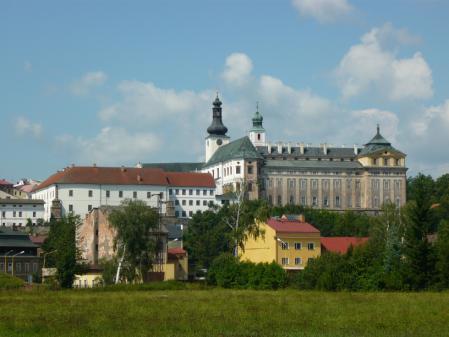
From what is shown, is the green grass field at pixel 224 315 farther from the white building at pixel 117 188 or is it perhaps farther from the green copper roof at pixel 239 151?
the green copper roof at pixel 239 151

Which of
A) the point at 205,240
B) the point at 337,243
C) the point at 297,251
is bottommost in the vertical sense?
the point at 297,251

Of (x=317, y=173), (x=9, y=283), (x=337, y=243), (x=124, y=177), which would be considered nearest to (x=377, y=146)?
(x=317, y=173)

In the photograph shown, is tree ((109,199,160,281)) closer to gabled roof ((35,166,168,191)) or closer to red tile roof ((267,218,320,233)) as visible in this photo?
red tile roof ((267,218,320,233))

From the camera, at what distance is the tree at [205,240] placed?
117 m

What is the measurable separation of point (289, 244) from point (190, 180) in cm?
8387

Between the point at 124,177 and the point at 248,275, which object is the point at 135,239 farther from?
the point at 124,177

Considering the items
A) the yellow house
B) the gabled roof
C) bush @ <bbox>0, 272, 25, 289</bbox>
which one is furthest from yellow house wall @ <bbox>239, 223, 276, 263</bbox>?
the gabled roof

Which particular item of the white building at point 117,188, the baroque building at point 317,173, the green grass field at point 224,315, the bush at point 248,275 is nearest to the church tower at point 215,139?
the baroque building at point 317,173

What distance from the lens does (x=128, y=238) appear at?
77.9 meters

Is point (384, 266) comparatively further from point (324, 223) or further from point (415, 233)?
point (324, 223)

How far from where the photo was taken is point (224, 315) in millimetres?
41781

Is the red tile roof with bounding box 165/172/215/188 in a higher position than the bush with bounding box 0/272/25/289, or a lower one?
higher

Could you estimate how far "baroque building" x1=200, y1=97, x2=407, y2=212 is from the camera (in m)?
174

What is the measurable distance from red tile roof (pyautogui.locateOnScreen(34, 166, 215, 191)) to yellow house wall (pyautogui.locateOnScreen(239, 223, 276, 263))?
239 ft
